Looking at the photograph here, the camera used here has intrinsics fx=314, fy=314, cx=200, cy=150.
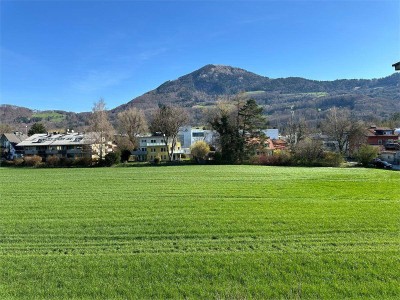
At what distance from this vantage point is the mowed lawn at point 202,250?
7.75 meters

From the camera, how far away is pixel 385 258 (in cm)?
917

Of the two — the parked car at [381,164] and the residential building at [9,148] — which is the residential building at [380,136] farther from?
the residential building at [9,148]

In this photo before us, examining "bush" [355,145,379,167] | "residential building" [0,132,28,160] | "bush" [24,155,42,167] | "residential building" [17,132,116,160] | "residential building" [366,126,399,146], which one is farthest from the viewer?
"residential building" [0,132,28,160]

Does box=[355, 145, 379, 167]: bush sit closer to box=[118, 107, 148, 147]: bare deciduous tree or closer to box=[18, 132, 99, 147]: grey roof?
box=[118, 107, 148, 147]: bare deciduous tree

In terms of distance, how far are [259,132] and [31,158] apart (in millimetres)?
42566

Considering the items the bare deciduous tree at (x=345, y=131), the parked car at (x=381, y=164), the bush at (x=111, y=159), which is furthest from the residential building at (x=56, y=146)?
the parked car at (x=381, y=164)

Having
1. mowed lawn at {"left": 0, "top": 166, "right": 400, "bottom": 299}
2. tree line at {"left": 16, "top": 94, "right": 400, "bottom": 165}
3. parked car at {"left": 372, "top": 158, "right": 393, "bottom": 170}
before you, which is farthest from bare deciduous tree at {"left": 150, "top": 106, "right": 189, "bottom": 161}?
mowed lawn at {"left": 0, "top": 166, "right": 400, "bottom": 299}

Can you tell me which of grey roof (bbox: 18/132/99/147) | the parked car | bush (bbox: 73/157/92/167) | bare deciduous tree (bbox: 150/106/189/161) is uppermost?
bare deciduous tree (bbox: 150/106/189/161)

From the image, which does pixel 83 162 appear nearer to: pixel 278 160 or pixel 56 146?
pixel 56 146

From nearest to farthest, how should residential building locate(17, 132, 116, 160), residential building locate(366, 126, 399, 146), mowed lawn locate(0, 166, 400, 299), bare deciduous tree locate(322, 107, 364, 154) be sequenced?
mowed lawn locate(0, 166, 400, 299) → bare deciduous tree locate(322, 107, 364, 154) → residential building locate(17, 132, 116, 160) → residential building locate(366, 126, 399, 146)

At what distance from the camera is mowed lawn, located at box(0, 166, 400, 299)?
7.75 metres

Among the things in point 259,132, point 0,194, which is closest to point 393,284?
point 0,194

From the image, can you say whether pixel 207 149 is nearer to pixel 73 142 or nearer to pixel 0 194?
pixel 73 142

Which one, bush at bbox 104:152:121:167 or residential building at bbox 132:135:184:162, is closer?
bush at bbox 104:152:121:167
